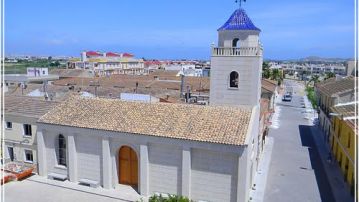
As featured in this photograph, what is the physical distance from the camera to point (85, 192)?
24125 mm

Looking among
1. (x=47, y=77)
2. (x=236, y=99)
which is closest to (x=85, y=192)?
(x=236, y=99)

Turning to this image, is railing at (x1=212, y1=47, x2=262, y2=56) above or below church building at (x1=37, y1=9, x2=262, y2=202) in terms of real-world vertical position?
above

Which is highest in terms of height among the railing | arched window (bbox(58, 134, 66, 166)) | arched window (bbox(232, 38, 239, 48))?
A: arched window (bbox(232, 38, 239, 48))

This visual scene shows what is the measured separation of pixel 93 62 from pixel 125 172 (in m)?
95.3

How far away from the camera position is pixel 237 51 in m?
25.2

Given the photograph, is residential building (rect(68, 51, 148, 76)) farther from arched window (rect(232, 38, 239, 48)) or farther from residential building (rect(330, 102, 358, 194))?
arched window (rect(232, 38, 239, 48))

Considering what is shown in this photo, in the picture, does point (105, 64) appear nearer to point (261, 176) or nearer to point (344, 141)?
point (261, 176)

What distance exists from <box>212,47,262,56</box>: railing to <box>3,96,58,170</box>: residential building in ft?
48.5

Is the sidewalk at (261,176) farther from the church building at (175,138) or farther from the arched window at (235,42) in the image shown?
the arched window at (235,42)

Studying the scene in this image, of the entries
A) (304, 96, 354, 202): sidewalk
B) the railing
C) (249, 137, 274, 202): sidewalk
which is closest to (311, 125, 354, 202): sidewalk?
(304, 96, 354, 202): sidewalk

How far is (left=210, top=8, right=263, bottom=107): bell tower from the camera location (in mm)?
24913

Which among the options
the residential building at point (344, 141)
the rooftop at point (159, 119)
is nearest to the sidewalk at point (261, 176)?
the rooftop at point (159, 119)

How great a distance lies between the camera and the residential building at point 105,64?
114 metres

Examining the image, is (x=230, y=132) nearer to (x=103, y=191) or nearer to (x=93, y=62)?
(x=103, y=191)
